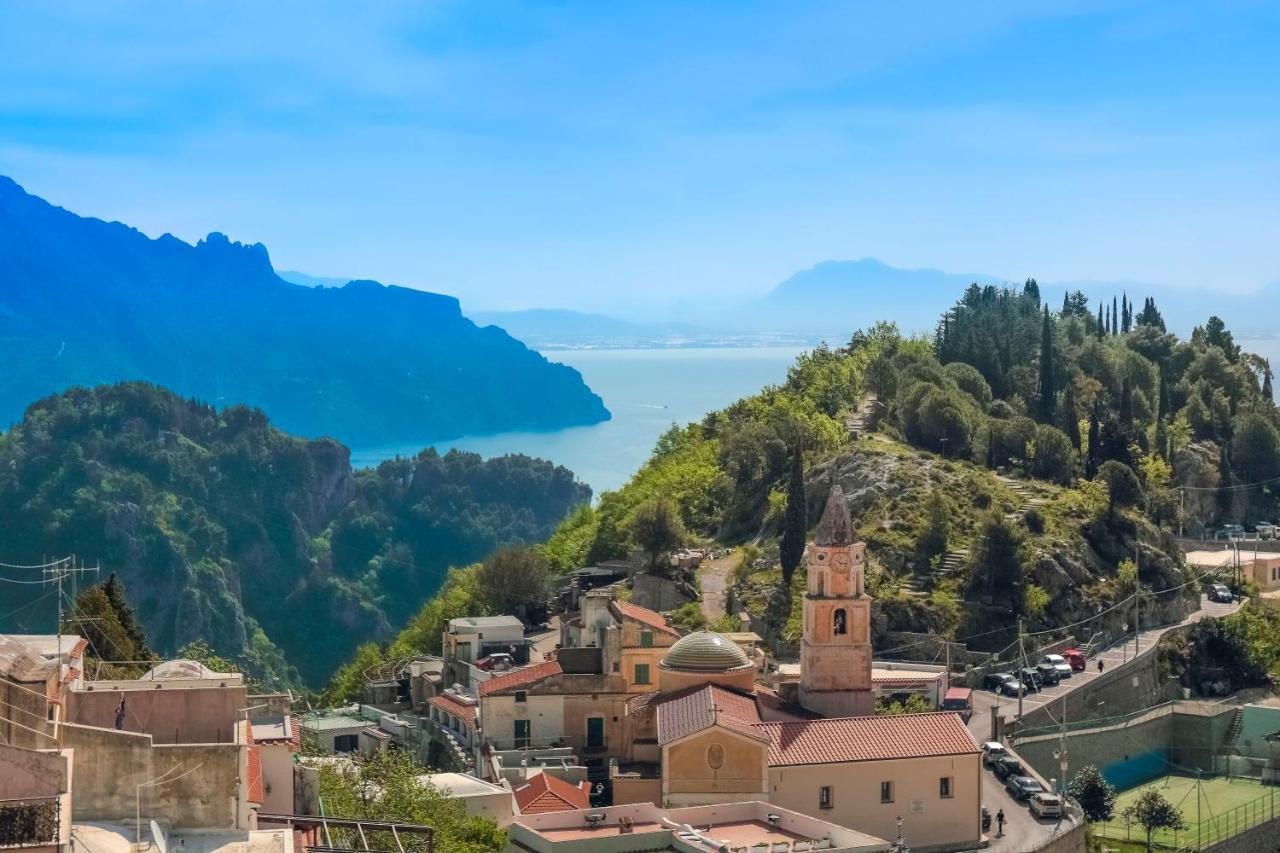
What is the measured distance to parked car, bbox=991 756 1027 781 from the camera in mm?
39469

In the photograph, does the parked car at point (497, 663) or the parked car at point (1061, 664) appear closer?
the parked car at point (497, 663)

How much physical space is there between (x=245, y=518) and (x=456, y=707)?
231ft

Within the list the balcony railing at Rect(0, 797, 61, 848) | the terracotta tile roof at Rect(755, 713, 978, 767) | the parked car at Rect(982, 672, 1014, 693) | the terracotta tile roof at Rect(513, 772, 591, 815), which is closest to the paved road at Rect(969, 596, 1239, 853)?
the parked car at Rect(982, 672, 1014, 693)

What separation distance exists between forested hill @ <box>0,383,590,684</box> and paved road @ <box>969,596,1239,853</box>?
45707 mm

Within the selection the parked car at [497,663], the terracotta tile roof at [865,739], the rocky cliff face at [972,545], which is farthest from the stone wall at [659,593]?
the terracotta tile roof at [865,739]

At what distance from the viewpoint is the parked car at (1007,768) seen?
129ft

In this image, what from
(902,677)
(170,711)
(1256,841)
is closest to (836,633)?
(902,677)

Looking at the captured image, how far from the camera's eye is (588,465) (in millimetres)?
172375

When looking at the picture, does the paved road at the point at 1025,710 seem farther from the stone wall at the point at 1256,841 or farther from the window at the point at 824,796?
the stone wall at the point at 1256,841

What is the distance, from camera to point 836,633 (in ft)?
123

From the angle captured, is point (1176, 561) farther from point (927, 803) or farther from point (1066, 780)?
point (927, 803)

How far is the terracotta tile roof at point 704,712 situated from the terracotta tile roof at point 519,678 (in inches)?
174

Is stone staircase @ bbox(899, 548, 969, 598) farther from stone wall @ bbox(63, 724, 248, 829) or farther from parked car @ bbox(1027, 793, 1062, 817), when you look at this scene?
stone wall @ bbox(63, 724, 248, 829)

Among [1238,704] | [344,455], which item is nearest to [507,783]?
[1238,704]
